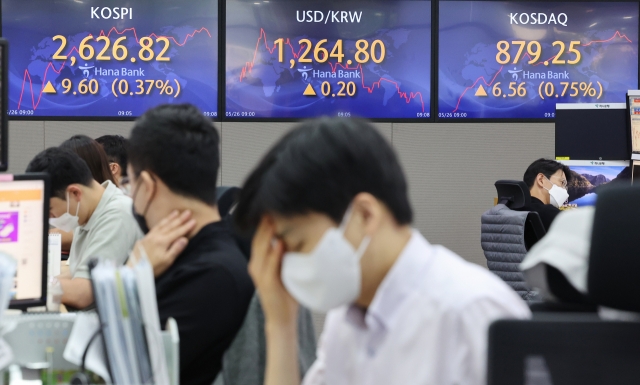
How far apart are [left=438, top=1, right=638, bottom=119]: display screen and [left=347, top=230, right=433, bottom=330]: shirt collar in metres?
3.92

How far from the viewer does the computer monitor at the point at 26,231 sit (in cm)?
177

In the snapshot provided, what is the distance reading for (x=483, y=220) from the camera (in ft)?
13.9

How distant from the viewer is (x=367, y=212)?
3.22 ft

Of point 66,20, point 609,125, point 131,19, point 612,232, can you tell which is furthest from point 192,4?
point 612,232

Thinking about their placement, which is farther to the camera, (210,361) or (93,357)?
(210,361)

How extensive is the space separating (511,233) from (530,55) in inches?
55.3

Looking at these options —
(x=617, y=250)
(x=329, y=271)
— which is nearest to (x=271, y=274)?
(x=329, y=271)

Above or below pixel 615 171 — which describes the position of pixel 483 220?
below

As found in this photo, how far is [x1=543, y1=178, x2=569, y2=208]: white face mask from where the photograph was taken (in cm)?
443

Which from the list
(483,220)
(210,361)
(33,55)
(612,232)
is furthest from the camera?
(33,55)

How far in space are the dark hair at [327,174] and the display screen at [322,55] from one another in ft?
12.3

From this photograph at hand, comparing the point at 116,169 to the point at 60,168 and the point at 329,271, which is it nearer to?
the point at 60,168

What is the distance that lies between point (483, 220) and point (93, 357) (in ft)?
10.7

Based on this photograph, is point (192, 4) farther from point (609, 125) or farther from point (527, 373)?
point (527, 373)
